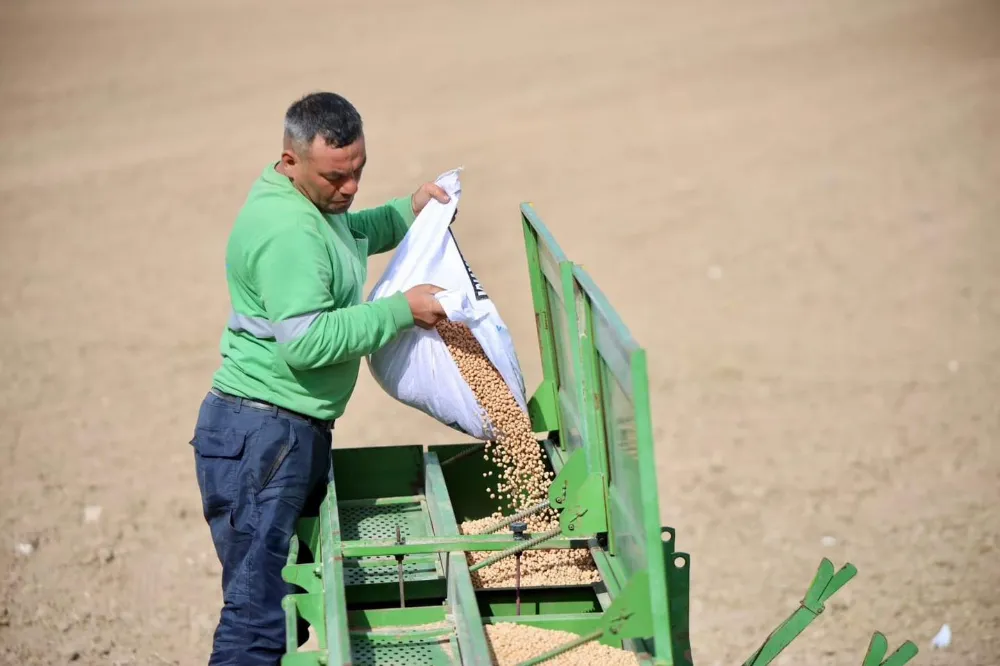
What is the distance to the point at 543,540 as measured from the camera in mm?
3373

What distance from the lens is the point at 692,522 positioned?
5715 millimetres

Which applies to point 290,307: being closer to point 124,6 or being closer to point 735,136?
point 735,136

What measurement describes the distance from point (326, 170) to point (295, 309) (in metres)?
0.39

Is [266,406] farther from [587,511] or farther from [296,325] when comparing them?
[587,511]

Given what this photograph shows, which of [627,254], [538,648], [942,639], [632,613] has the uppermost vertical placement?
[627,254]

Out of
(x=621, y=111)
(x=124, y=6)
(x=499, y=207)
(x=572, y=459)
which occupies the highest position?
(x=124, y=6)

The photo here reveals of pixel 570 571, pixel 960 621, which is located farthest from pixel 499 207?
pixel 570 571

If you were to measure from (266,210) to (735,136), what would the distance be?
8.39 m

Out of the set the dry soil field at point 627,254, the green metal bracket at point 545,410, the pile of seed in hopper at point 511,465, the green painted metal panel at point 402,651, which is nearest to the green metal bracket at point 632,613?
the green painted metal panel at point 402,651

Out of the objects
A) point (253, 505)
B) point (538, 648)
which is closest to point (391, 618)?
point (538, 648)

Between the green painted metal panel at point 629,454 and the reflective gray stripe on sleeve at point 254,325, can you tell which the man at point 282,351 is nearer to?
the reflective gray stripe on sleeve at point 254,325

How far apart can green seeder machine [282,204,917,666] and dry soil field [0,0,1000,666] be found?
1355mm

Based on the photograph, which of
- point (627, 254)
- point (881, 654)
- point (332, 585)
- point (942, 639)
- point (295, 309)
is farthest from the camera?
point (627, 254)

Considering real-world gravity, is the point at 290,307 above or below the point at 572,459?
above
